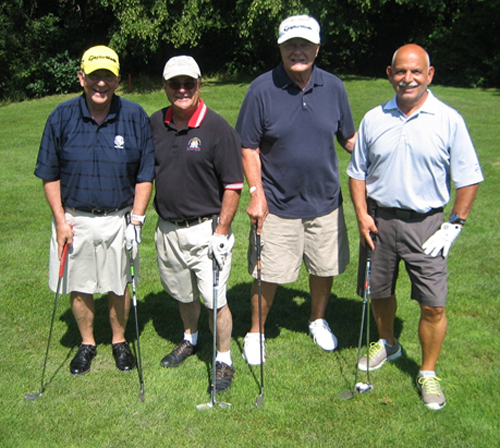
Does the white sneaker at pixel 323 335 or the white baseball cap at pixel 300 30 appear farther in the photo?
the white sneaker at pixel 323 335

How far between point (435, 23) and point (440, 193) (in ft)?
81.0

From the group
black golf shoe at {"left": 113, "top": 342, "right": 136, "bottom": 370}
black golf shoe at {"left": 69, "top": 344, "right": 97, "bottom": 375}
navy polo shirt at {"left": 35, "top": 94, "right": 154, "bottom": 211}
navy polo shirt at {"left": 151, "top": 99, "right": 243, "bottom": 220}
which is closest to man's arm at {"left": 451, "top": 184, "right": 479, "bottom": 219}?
navy polo shirt at {"left": 151, "top": 99, "right": 243, "bottom": 220}

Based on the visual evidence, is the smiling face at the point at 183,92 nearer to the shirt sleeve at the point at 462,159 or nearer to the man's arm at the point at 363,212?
the man's arm at the point at 363,212

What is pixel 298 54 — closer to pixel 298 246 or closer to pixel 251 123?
pixel 251 123

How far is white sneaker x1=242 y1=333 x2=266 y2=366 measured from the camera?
4.38m

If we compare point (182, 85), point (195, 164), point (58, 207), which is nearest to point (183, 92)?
point (182, 85)

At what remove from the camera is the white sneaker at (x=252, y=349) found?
14.4 feet

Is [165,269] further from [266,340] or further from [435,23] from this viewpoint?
[435,23]

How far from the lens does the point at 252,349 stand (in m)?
4.44

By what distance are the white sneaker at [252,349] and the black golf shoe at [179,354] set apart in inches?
15.4

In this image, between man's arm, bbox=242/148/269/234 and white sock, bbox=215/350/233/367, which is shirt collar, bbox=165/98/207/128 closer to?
man's arm, bbox=242/148/269/234

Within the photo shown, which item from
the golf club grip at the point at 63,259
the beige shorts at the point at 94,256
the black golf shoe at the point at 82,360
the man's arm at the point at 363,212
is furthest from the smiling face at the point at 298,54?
the black golf shoe at the point at 82,360

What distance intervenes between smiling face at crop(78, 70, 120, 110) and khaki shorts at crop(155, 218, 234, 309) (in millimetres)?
872

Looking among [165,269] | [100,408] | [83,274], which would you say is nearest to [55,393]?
[100,408]
